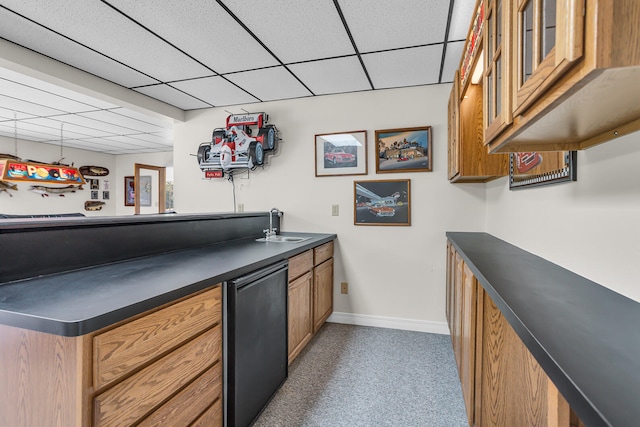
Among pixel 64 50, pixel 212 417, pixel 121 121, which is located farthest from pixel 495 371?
pixel 121 121

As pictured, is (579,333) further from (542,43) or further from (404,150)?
(404,150)

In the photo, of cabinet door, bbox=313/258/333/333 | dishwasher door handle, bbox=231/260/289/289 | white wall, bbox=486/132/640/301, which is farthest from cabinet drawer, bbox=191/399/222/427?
white wall, bbox=486/132/640/301

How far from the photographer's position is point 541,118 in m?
0.90

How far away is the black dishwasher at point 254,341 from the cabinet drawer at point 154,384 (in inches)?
5.3

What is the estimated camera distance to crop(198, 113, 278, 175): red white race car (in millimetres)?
3377

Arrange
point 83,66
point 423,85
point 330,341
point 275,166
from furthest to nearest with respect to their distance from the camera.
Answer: point 275,166, point 423,85, point 330,341, point 83,66

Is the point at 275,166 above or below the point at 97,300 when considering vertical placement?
above

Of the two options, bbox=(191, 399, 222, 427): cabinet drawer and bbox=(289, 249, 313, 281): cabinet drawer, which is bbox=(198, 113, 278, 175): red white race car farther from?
bbox=(191, 399, 222, 427): cabinet drawer

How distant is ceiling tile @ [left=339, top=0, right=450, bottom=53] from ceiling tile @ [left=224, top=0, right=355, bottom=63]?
98 mm

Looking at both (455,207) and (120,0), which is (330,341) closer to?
(455,207)

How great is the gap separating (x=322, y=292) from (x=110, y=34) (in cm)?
249

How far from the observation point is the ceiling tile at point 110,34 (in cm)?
184

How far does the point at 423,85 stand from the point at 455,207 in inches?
46.0

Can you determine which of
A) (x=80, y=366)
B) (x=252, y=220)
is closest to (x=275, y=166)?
(x=252, y=220)
